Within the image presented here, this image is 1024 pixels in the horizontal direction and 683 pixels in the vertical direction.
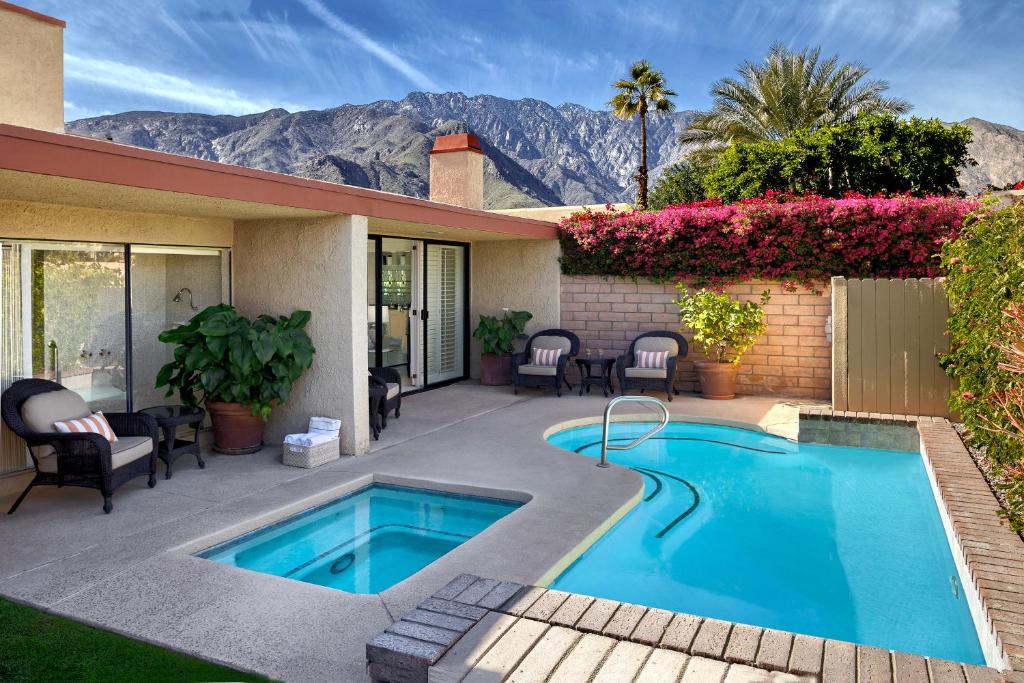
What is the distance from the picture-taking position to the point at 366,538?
5734 mm

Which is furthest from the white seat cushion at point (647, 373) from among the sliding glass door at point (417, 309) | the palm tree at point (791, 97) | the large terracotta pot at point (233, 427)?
the palm tree at point (791, 97)

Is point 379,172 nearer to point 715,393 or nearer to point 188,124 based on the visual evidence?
point 188,124

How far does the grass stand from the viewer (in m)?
3.48

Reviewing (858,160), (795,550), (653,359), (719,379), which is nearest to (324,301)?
(795,550)

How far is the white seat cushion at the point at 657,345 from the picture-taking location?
11391mm

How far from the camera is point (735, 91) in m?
26.2

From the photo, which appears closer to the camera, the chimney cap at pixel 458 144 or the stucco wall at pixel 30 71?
the stucco wall at pixel 30 71

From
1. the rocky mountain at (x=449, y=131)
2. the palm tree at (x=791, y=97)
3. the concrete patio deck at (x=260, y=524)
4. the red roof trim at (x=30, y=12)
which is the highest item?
the rocky mountain at (x=449, y=131)

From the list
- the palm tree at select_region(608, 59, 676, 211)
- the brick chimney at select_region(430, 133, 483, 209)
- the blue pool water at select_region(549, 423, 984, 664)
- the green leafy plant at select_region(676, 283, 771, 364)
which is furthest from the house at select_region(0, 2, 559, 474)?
the palm tree at select_region(608, 59, 676, 211)

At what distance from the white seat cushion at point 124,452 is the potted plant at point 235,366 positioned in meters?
1.11

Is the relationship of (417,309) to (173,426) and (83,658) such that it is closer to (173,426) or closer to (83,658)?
(173,426)

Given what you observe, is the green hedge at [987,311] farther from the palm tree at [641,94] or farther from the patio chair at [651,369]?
the palm tree at [641,94]

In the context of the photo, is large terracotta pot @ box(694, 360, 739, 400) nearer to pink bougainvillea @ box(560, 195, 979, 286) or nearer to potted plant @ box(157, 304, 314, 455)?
pink bougainvillea @ box(560, 195, 979, 286)

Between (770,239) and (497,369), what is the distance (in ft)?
14.4
